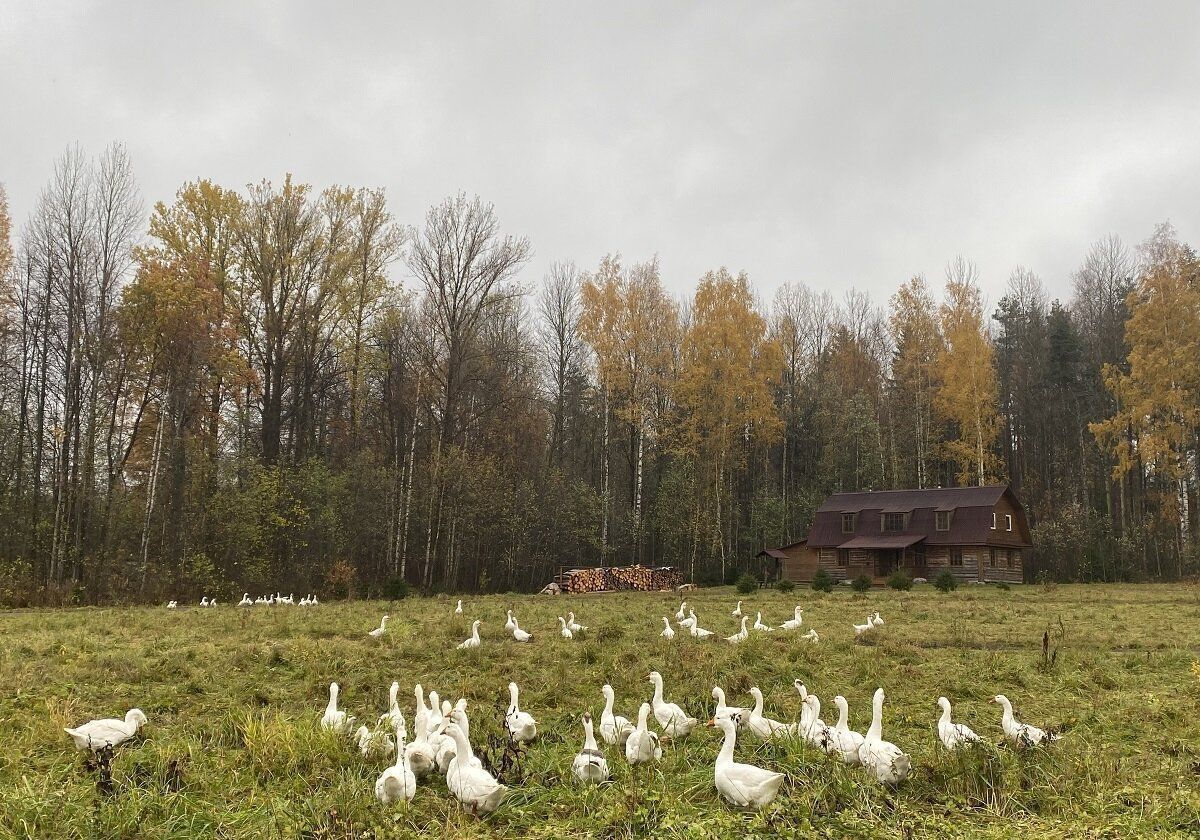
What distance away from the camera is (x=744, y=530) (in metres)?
49.3

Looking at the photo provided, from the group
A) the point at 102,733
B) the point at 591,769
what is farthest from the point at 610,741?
the point at 102,733

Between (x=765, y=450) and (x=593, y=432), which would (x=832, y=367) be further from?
(x=593, y=432)

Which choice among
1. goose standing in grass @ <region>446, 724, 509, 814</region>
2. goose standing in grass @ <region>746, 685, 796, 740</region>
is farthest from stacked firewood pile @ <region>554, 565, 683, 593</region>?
goose standing in grass @ <region>446, 724, 509, 814</region>

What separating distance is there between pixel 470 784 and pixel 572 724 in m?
2.64

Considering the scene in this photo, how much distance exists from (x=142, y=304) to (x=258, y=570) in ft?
38.9

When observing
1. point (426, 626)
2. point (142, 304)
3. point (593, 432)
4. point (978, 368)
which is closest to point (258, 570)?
point (142, 304)

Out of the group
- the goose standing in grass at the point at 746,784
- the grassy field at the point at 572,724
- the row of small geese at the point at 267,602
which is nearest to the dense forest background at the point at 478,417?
the row of small geese at the point at 267,602

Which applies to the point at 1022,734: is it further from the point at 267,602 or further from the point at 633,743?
the point at 267,602

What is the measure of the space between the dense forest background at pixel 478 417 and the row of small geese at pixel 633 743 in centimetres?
2160

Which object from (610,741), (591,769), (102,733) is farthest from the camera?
(610,741)

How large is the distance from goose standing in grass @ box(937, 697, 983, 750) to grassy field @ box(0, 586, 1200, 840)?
0.59 feet

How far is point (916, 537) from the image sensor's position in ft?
137

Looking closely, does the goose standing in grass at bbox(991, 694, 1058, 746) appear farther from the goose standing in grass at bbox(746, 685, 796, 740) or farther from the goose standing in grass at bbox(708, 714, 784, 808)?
the goose standing in grass at bbox(708, 714, 784, 808)

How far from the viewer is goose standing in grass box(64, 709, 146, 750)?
24.1 ft
